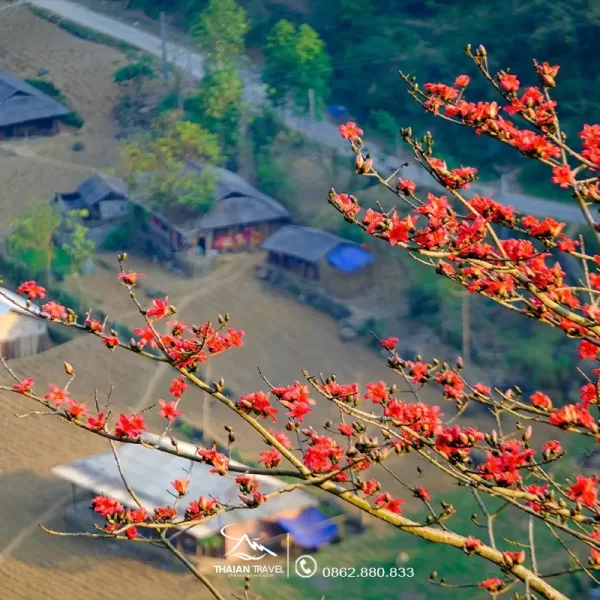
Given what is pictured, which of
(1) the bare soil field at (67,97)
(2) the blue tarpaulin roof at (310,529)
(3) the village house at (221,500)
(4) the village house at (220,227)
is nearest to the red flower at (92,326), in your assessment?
(3) the village house at (221,500)

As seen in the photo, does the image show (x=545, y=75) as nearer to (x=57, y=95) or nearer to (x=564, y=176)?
(x=564, y=176)

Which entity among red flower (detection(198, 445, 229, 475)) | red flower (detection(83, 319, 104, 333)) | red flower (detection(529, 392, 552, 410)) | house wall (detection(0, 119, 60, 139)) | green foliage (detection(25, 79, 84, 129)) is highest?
red flower (detection(83, 319, 104, 333))

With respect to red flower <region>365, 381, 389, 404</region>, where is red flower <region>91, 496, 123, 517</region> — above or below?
below

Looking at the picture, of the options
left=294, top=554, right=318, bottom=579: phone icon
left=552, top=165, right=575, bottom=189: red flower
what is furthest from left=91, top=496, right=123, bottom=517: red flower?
left=294, top=554, right=318, bottom=579: phone icon

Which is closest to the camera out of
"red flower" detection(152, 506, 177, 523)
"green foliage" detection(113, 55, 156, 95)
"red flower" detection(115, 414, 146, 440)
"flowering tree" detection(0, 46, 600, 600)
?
"flowering tree" detection(0, 46, 600, 600)

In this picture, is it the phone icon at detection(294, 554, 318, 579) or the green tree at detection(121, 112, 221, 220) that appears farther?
the green tree at detection(121, 112, 221, 220)

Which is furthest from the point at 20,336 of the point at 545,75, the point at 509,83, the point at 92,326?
the point at 545,75

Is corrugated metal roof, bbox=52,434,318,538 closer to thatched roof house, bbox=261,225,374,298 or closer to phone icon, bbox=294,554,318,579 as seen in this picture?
phone icon, bbox=294,554,318,579

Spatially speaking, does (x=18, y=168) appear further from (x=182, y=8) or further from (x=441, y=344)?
(x=441, y=344)
